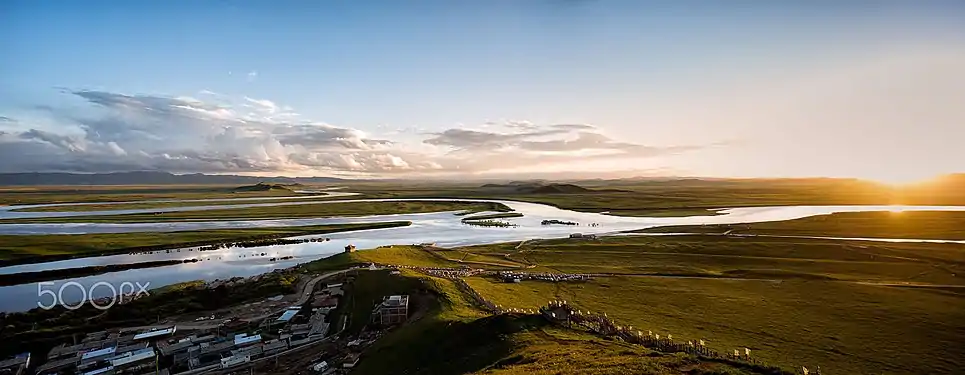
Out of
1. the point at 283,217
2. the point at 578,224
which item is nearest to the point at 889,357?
the point at 578,224

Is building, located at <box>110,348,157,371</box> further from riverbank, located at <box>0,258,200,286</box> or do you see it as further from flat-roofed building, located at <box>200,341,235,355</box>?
riverbank, located at <box>0,258,200,286</box>

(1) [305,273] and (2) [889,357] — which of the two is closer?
(2) [889,357]

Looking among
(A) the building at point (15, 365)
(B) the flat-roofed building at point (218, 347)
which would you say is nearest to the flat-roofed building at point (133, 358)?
(B) the flat-roofed building at point (218, 347)

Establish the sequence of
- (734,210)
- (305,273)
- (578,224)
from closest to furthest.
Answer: (305,273) → (578,224) → (734,210)

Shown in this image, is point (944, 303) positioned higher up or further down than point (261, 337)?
higher up

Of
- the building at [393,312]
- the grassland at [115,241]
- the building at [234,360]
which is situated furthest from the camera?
the grassland at [115,241]

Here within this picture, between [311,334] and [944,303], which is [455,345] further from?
[944,303]

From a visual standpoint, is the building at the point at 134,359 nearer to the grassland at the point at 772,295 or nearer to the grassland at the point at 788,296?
the grassland at the point at 772,295
